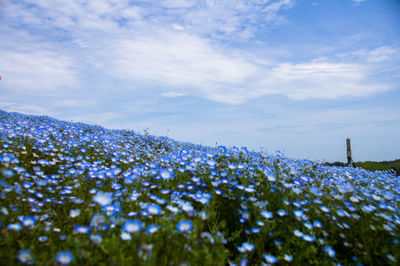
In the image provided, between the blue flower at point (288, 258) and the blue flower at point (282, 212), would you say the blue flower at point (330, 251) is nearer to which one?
the blue flower at point (288, 258)

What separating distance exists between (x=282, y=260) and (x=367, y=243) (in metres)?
1.07

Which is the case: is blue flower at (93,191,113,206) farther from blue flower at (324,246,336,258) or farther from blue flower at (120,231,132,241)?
blue flower at (324,246,336,258)

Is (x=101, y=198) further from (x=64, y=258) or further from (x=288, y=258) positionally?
(x=288, y=258)

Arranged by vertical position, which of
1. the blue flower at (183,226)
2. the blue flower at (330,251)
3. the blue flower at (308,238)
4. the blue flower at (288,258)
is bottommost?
the blue flower at (288,258)

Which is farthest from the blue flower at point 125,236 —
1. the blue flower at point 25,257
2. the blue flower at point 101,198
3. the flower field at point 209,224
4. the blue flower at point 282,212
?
the blue flower at point 282,212

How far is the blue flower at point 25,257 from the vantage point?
2187mm

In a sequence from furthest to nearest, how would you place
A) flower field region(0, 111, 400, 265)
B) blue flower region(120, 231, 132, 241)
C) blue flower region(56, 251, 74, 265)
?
blue flower region(120, 231, 132, 241) → flower field region(0, 111, 400, 265) → blue flower region(56, 251, 74, 265)

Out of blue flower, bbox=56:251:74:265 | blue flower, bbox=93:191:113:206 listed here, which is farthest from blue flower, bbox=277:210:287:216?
blue flower, bbox=56:251:74:265

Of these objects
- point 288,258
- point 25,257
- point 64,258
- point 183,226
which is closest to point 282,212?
point 288,258

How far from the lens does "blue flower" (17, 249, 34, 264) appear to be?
86.1 inches

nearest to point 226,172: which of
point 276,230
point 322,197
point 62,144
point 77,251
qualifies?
point 276,230

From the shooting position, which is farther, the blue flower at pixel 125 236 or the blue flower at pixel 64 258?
the blue flower at pixel 125 236

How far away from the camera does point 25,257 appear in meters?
2.22

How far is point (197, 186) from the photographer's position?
4422 mm
